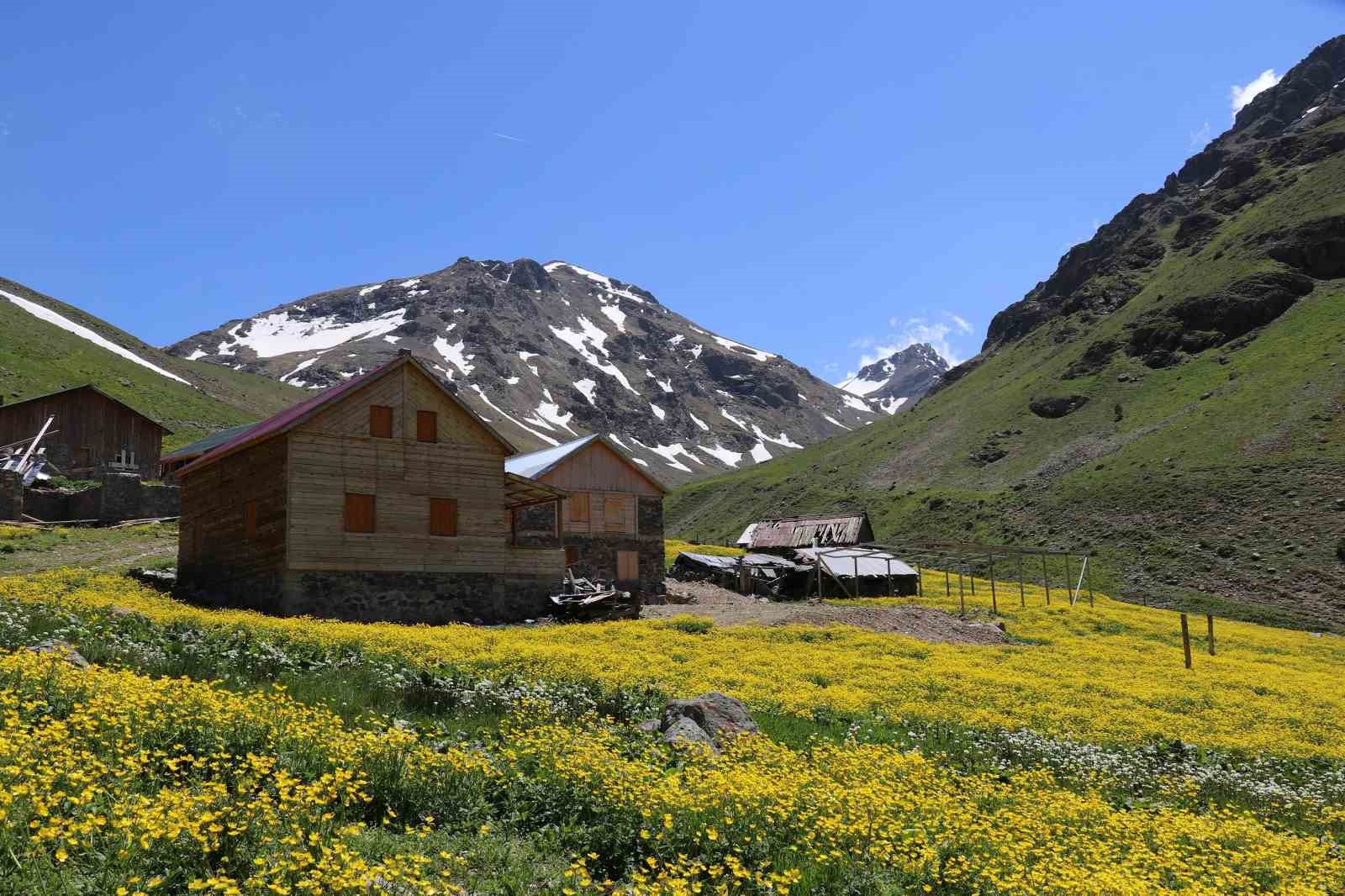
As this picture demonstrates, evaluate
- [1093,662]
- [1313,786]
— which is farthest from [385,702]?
[1093,662]

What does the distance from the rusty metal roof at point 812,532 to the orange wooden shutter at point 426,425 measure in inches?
1616

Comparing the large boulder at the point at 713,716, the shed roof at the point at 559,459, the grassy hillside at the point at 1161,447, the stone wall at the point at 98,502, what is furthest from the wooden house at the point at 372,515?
the grassy hillside at the point at 1161,447

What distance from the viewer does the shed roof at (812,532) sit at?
239ft

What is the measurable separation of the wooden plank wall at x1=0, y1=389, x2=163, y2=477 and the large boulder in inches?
2455

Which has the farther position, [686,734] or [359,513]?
[359,513]

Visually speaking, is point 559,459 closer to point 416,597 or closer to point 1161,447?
point 416,597

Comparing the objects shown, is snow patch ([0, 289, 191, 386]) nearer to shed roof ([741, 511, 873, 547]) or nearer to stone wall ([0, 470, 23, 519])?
stone wall ([0, 470, 23, 519])

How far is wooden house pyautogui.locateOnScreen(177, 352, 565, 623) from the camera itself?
1321 inches

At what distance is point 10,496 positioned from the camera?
50.5 metres

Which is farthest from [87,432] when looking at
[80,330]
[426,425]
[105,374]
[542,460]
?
[80,330]

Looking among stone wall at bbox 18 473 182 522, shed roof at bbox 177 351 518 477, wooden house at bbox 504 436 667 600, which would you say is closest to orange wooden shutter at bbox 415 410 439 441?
shed roof at bbox 177 351 518 477

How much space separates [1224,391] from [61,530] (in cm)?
10904

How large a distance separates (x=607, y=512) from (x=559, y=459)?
407 cm

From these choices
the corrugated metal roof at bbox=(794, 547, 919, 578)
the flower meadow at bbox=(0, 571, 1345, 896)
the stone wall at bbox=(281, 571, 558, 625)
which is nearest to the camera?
the flower meadow at bbox=(0, 571, 1345, 896)
